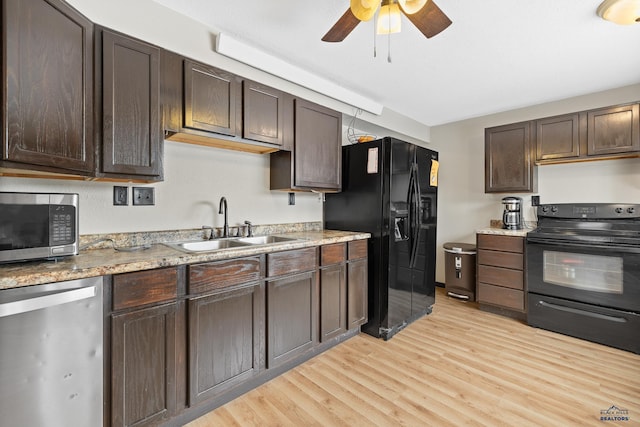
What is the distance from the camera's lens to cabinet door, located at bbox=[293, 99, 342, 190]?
2.49m

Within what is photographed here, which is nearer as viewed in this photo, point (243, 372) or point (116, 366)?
point (116, 366)

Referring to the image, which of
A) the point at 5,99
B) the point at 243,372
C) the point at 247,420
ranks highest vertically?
the point at 5,99

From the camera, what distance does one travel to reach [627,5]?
1.77 metres

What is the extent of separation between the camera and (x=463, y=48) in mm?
2375

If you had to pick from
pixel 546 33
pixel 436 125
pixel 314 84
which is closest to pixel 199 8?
pixel 314 84

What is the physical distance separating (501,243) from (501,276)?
1.18ft

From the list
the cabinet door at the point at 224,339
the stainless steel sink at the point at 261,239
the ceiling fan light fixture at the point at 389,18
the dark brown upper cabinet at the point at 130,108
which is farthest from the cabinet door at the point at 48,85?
the ceiling fan light fixture at the point at 389,18

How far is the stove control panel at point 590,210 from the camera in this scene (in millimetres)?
2871

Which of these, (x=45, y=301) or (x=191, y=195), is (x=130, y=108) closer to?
(x=191, y=195)

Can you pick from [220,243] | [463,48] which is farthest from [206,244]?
[463,48]

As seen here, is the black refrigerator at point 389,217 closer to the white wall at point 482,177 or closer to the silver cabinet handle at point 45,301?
the white wall at point 482,177

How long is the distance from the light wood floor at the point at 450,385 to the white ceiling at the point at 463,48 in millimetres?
2478

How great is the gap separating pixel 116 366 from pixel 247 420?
0.77 metres

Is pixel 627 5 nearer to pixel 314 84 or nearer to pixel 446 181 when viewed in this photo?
pixel 314 84
